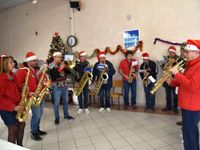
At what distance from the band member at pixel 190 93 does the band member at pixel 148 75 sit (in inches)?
129

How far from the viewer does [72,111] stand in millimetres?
6570

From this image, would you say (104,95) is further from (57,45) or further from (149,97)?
(57,45)

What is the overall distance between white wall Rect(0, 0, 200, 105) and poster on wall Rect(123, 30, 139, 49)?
0.42 ft

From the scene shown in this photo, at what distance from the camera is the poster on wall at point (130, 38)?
6746 millimetres

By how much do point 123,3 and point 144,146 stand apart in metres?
4.61

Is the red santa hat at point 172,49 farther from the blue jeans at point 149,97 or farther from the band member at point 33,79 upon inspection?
the band member at point 33,79

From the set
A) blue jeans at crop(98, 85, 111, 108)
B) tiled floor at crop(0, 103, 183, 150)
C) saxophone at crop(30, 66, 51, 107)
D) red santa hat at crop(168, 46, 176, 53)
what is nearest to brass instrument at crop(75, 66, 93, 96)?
blue jeans at crop(98, 85, 111, 108)

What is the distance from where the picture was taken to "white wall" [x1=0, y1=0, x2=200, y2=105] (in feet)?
Result: 19.6

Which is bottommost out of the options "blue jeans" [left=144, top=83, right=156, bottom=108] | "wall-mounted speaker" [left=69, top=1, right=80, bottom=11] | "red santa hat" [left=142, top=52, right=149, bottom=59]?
"blue jeans" [left=144, top=83, right=156, bottom=108]

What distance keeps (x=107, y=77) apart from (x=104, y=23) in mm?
2151

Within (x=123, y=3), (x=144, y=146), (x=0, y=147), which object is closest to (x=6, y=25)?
(x=123, y=3)

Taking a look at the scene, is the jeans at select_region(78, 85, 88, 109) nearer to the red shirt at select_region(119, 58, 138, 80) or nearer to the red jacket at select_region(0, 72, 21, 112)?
the red shirt at select_region(119, 58, 138, 80)

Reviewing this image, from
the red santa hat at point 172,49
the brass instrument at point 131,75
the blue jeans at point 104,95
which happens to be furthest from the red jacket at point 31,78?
the red santa hat at point 172,49

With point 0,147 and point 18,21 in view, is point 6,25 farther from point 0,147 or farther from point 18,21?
point 0,147
